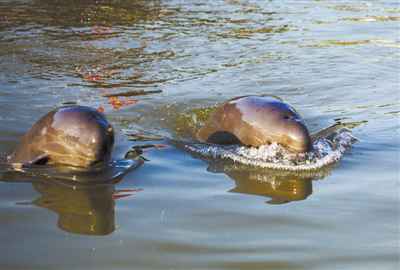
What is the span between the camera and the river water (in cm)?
417

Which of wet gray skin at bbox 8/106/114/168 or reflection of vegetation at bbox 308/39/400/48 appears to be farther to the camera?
reflection of vegetation at bbox 308/39/400/48

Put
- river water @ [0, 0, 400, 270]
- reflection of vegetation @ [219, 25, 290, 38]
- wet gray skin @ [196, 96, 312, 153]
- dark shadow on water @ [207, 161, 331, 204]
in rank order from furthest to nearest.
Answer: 1. reflection of vegetation @ [219, 25, 290, 38]
2. wet gray skin @ [196, 96, 312, 153]
3. dark shadow on water @ [207, 161, 331, 204]
4. river water @ [0, 0, 400, 270]

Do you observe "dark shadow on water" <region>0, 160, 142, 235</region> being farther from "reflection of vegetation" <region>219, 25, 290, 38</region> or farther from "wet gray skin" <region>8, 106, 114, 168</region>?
"reflection of vegetation" <region>219, 25, 290, 38</region>

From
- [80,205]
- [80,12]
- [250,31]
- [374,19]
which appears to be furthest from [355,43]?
[80,205]

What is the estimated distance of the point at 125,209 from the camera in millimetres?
4836

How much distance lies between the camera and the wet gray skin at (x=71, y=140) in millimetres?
5531

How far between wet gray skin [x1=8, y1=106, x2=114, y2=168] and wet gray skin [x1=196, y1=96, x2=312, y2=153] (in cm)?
136

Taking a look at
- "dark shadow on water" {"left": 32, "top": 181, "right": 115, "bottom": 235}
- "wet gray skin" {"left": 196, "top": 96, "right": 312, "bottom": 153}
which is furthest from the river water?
"wet gray skin" {"left": 196, "top": 96, "right": 312, "bottom": 153}

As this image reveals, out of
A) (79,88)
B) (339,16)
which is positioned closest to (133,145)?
(79,88)

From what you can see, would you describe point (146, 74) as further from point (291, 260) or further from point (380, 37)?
point (291, 260)

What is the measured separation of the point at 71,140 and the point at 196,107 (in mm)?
2926

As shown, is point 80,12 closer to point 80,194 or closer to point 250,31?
point 250,31

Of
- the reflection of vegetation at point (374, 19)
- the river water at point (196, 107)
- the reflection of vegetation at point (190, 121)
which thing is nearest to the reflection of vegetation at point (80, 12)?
the river water at point (196, 107)

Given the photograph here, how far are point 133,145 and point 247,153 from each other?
1.12m
